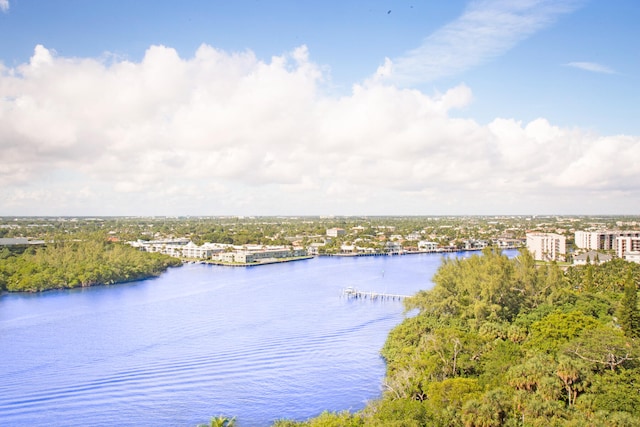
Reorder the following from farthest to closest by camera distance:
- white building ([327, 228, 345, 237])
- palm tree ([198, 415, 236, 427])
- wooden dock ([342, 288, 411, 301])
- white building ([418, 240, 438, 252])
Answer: white building ([327, 228, 345, 237]), white building ([418, 240, 438, 252]), wooden dock ([342, 288, 411, 301]), palm tree ([198, 415, 236, 427])

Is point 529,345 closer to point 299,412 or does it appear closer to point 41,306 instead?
point 299,412

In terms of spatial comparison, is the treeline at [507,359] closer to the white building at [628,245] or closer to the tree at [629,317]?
the tree at [629,317]

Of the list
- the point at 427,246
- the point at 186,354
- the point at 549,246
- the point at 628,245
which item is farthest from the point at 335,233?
the point at 186,354

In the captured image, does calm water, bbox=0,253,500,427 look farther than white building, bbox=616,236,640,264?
No

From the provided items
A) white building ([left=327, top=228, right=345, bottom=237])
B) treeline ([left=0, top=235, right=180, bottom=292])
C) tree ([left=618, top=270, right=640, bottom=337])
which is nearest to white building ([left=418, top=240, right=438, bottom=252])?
white building ([left=327, top=228, right=345, bottom=237])

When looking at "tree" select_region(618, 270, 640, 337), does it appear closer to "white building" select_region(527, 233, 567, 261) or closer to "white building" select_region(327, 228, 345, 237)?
"white building" select_region(527, 233, 567, 261)

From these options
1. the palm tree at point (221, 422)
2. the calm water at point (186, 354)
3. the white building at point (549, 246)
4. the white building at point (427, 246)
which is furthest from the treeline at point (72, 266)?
the white building at point (549, 246)

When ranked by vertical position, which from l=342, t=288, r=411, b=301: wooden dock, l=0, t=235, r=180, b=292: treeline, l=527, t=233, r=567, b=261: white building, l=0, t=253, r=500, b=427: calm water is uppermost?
l=527, t=233, r=567, b=261: white building
